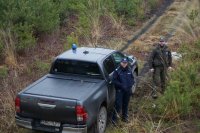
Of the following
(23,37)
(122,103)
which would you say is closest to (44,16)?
(23,37)

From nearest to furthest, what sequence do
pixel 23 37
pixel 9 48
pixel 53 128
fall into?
pixel 53 128 → pixel 9 48 → pixel 23 37

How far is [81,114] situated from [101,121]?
42.3 inches

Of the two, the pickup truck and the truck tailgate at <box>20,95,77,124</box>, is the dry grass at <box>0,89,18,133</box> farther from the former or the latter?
Answer: the truck tailgate at <box>20,95,77,124</box>

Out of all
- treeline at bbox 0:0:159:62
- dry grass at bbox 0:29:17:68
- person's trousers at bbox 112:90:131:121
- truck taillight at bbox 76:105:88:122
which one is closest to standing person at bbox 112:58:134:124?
person's trousers at bbox 112:90:131:121

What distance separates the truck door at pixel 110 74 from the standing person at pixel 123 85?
0.12m

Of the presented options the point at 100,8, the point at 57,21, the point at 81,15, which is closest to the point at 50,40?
the point at 57,21

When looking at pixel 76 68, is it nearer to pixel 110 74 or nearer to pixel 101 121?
pixel 110 74

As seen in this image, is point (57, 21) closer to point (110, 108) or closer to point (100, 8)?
point (100, 8)

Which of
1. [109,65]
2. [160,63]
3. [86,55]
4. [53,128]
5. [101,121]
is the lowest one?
[101,121]

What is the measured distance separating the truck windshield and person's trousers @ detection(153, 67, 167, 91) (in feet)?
7.63

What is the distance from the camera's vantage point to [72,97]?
7.92 meters

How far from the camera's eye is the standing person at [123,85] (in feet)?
29.7

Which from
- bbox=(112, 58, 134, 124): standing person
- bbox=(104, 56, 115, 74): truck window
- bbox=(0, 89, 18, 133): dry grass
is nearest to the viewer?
bbox=(0, 89, 18, 133): dry grass

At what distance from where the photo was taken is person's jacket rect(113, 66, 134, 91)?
9.04 metres
